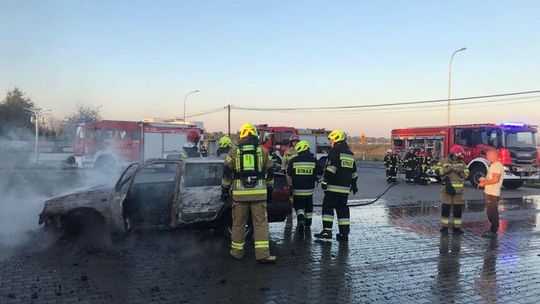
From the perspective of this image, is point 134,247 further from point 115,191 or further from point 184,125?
point 184,125

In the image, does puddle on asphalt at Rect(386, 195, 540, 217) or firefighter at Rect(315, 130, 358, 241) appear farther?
puddle on asphalt at Rect(386, 195, 540, 217)

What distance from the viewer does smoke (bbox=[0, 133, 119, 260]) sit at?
6.45 meters

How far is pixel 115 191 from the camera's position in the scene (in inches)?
254

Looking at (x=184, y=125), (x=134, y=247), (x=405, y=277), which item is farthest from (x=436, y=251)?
(x=184, y=125)

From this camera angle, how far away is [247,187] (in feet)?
19.1

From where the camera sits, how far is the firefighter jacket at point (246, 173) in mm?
5812

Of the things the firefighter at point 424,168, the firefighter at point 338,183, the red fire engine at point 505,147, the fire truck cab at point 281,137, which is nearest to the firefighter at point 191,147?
the firefighter at point 338,183

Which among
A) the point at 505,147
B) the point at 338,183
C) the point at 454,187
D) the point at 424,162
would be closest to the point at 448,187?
the point at 454,187

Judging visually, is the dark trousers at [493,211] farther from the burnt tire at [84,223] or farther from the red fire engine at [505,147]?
the red fire engine at [505,147]

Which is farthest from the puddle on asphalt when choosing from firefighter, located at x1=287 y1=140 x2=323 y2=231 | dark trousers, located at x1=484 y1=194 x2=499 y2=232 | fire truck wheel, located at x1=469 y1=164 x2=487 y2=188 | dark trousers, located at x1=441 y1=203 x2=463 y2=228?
fire truck wheel, located at x1=469 y1=164 x2=487 y2=188

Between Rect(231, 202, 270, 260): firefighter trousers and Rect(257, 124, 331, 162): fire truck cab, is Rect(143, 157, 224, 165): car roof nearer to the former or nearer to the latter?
Rect(231, 202, 270, 260): firefighter trousers

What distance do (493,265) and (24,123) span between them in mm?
12695

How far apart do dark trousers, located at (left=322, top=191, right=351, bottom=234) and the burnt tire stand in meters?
3.31

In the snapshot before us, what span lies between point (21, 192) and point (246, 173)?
619 centimetres
